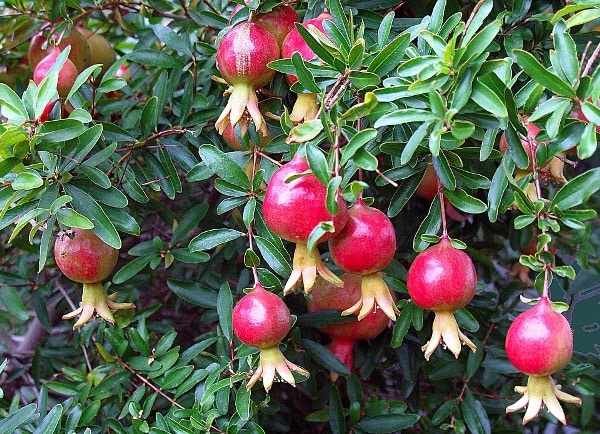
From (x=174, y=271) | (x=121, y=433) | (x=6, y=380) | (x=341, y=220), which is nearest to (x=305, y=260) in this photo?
(x=341, y=220)

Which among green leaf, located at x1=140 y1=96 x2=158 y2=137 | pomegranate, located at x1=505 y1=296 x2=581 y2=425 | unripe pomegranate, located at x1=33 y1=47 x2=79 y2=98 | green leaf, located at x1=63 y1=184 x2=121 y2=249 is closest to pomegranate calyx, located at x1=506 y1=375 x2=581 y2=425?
pomegranate, located at x1=505 y1=296 x2=581 y2=425

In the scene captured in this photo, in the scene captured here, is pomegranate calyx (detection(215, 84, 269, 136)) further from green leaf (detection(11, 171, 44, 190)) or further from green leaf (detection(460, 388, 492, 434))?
green leaf (detection(460, 388, 492, 434))

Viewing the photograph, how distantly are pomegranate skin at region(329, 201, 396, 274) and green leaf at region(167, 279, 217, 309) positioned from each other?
51 cm

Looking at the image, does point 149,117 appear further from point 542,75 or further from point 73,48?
point 542,75

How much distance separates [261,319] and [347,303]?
327 mm

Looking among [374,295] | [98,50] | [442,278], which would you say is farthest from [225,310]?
[98,50]

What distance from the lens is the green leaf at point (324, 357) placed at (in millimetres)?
1206

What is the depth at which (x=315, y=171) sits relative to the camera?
715 millimetres

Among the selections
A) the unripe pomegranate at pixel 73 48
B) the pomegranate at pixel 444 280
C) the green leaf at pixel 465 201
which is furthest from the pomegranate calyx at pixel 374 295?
the unripe pomegranate at pixel 73 48

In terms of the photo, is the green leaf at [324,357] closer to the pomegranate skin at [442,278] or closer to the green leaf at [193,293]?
the green leaf at [193,293]

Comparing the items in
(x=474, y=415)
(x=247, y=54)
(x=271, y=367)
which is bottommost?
(x=474, y=415)

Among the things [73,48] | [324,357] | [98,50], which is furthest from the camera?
[98,50]

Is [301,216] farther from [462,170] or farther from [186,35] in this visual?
[186,35]

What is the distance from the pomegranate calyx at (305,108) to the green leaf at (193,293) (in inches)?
18.8
